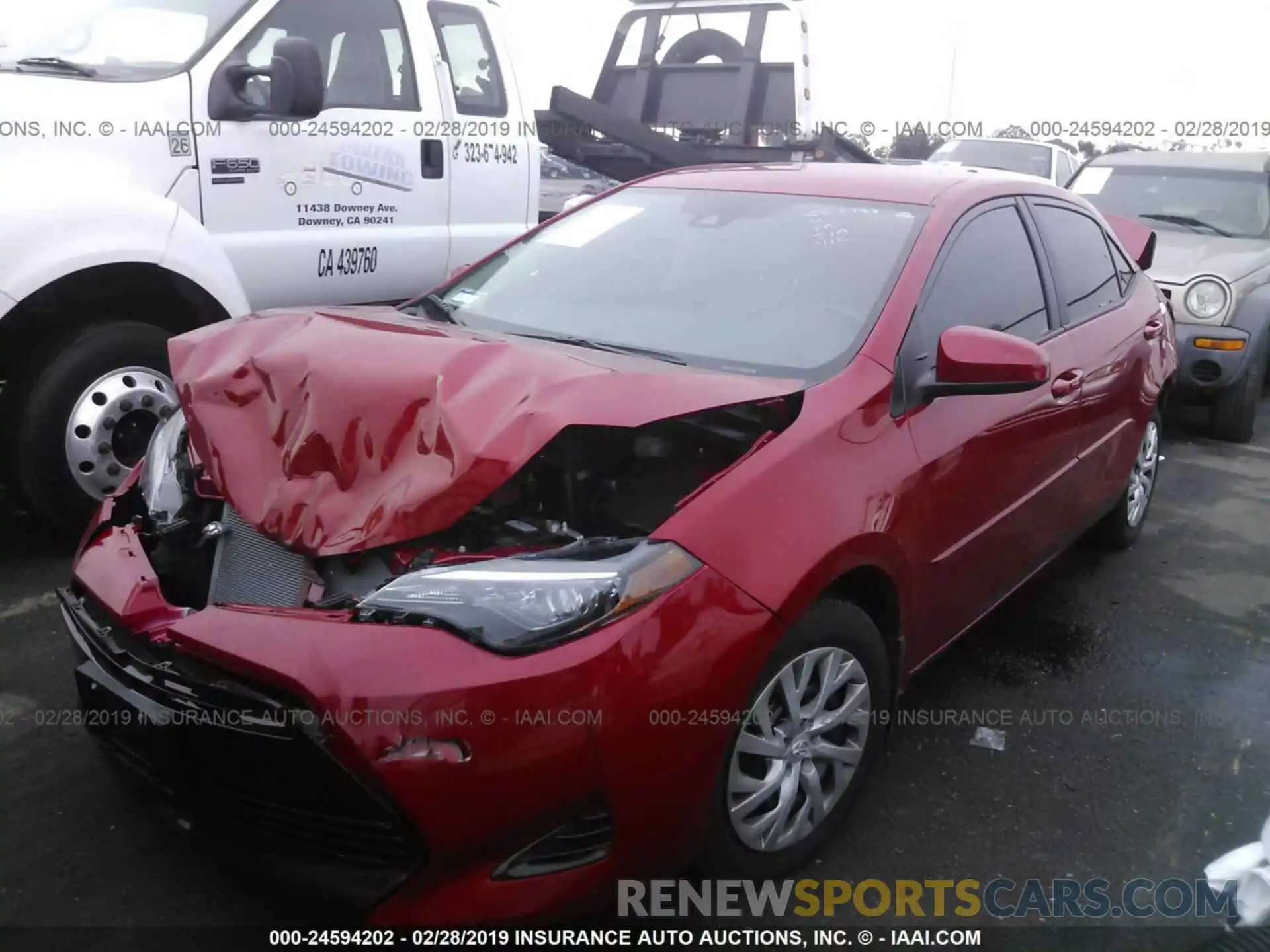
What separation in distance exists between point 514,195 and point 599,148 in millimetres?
2486

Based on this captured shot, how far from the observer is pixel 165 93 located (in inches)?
168

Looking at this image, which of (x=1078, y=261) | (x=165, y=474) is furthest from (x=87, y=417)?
(x=1078, y=261)

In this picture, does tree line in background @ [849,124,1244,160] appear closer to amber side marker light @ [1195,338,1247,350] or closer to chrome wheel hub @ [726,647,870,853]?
amber side marker light @ [1195,338,1247,350]

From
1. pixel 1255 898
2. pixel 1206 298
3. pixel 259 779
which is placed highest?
pixel 1206 298

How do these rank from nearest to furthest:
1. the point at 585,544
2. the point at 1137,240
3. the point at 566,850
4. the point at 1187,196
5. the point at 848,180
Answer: the point at 566,850 < the point at 585,544 < the point at 848,180 < the point at 1137,240 < the point at 1187,196

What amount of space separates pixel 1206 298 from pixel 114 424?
6.12 metres

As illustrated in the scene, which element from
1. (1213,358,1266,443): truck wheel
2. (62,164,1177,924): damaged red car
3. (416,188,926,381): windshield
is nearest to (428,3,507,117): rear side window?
(416,188,926,381): windshield

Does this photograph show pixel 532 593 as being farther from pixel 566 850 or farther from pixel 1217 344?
pixel 1217 344

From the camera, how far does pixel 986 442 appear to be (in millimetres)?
2988

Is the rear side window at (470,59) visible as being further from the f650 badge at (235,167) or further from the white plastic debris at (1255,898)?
the white plastic debris at (1255,898)

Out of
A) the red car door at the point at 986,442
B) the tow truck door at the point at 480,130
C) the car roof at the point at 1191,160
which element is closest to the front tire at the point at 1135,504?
the red car door at the point at 986,442

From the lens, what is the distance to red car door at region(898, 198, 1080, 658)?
281 centimetres

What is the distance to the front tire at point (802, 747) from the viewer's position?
2297mm

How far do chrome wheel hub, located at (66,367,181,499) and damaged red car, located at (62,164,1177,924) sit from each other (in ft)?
4.41
